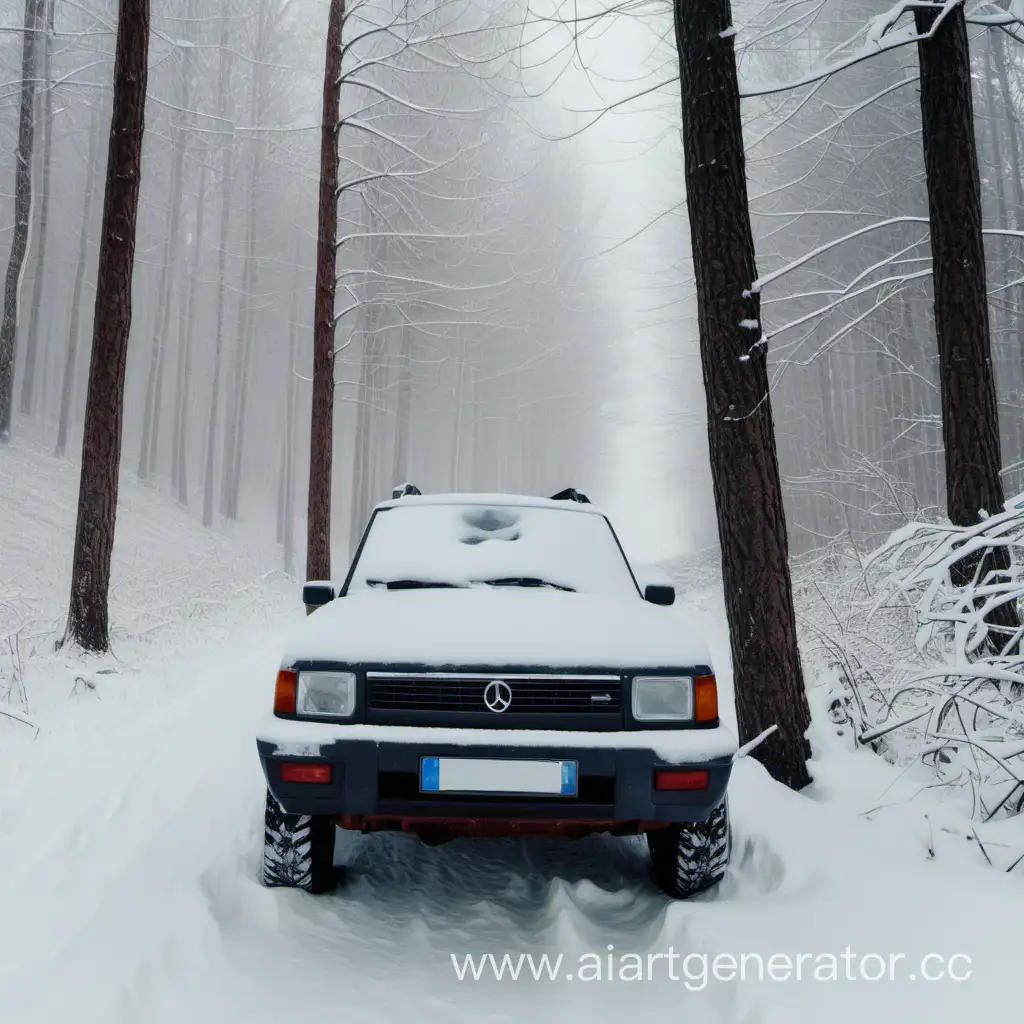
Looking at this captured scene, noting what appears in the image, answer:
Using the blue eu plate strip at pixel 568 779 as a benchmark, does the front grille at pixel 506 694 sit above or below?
above

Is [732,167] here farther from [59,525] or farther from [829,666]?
[59,525]

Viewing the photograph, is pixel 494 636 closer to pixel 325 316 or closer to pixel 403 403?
pixel 325 316

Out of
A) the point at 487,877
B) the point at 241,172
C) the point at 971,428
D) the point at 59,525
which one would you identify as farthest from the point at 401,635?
the point at 241,172

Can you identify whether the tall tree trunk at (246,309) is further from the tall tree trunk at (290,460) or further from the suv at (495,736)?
the suv at (495,736)

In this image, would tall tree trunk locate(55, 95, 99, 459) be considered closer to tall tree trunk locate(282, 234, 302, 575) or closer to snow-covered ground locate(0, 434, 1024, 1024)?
tall tree trunk locate(282, 234, 302, 575)

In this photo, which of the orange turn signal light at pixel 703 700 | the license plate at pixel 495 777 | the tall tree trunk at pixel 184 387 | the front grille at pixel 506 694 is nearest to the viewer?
the license plate at pixel 495 777

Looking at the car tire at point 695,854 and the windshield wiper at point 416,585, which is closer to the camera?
the car tire at point 695,854

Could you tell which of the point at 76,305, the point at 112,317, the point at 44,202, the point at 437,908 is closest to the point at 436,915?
the point at 437,908

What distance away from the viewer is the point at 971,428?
5066 millimetres

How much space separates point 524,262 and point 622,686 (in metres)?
25.1

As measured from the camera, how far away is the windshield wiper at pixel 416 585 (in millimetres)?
3684

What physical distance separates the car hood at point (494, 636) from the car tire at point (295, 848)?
61cm

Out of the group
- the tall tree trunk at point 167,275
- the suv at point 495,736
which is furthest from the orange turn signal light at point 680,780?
the tall tree trunk at point 167,275

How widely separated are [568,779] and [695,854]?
2.41 feet
